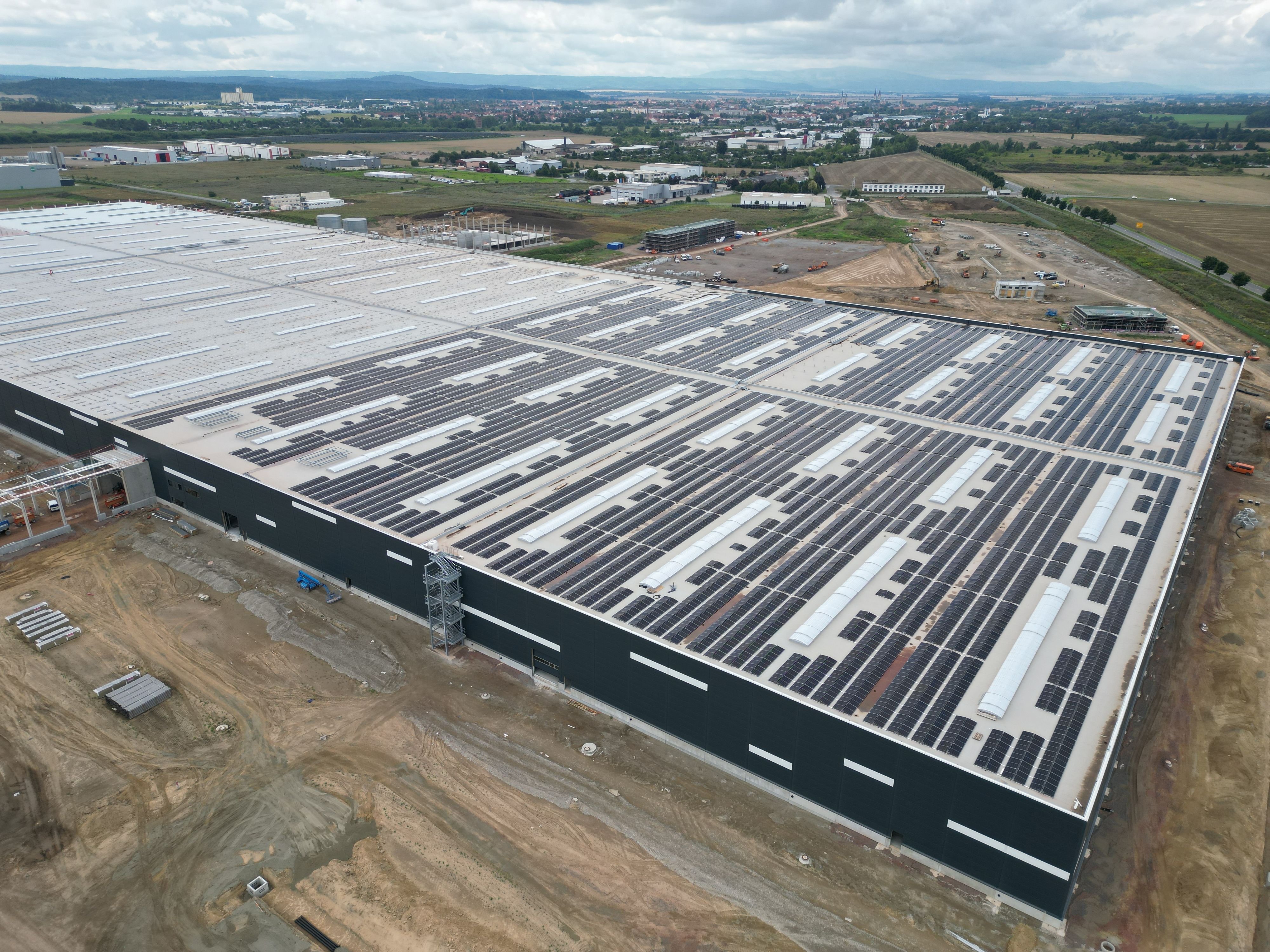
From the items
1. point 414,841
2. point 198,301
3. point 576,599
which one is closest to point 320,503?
point 576,599

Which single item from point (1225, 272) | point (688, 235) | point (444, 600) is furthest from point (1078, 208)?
point (444, 600)

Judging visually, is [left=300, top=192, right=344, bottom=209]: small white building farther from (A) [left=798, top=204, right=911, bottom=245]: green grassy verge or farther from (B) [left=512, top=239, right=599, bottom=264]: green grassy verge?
(A) [left=798, top=204, right=911, bottom=245]: green grassy verge

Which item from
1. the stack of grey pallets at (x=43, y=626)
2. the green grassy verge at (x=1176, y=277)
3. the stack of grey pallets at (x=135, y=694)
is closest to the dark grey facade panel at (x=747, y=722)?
the stack of grey pallets at (x=135, y=694)

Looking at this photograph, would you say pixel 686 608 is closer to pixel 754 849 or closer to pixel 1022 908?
pixel 754 849

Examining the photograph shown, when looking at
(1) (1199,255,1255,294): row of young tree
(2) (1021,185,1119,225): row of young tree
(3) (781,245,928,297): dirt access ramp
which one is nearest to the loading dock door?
(3) (781,245,928,297): dirt access ramp

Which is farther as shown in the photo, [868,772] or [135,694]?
[135,694]

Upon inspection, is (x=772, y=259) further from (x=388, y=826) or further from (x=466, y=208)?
(x=388, y=826)
